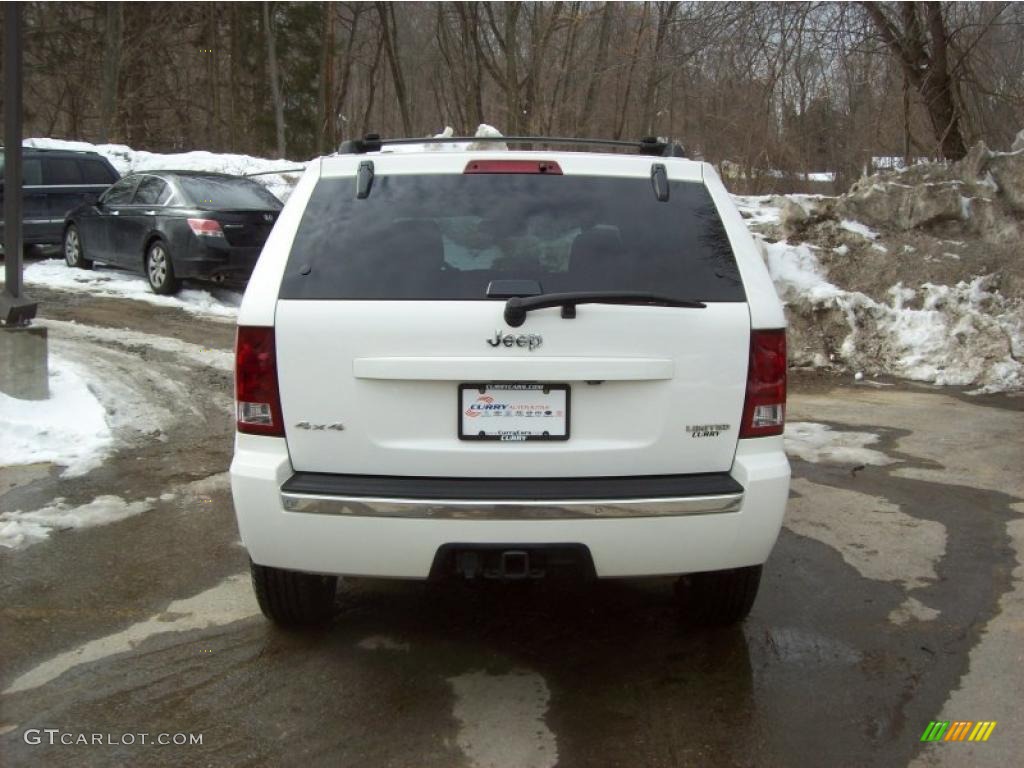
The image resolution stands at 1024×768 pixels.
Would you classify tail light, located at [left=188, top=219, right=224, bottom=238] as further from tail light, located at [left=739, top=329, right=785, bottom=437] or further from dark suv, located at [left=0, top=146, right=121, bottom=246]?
tail light, located at [left=739, top=329, right=785, bottom=437]

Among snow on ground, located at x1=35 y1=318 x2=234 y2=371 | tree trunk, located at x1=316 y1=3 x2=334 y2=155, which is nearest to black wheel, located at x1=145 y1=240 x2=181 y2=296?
snow on ground, located at x1=35 y1=318 x2=234 y2=371

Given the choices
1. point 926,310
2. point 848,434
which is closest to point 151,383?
point 848,434

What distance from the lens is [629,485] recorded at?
3.33 meters

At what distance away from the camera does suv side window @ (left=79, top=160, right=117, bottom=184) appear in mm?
16031

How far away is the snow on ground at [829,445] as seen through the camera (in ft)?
22.7

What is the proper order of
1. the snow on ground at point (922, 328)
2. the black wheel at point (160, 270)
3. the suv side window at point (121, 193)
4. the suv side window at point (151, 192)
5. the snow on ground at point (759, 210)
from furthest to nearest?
the suv side window at point (121, 193), the snow on ground at point (759, 210), the suv side window at point (151, 192), the black wheel at point (160, 270), the snow on ground at point (922, 328)

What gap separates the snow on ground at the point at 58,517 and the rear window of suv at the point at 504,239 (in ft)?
8.86

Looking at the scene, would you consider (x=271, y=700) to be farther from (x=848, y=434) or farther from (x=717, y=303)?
(x=848, y=434)

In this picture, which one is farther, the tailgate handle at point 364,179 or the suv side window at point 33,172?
the suv side window at point 33,172

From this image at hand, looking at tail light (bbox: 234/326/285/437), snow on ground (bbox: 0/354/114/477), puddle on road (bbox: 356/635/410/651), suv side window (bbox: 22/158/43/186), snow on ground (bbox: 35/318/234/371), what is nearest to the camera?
tail light (bbox: 234/326/285/437)

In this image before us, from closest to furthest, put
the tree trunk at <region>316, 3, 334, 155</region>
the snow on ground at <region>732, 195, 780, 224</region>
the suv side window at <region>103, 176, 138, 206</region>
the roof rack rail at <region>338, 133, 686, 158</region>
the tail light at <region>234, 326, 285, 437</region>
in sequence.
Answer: the tail light at <region>234, 326, 285, 437</region> < the roof rack rail at <region>338, 133, 686, 158</region> < the snow on ground at <region>732, 195, 780, 224</region> < the suv side window at <region>103, 176, 138, 206</region> < the tree trunk at <region>316, 3, 334, 155</region>

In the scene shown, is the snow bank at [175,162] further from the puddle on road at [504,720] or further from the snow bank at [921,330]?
the puddle on road at [504,720]

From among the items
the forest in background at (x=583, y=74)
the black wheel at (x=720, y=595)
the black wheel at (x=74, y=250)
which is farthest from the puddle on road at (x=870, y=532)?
the black wheel at (x=74, y=250)

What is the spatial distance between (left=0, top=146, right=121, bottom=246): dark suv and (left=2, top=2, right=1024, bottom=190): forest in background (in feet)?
31.6
